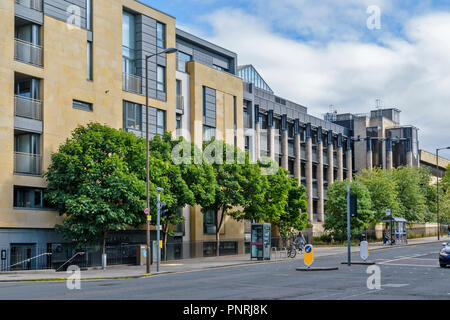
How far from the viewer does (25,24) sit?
37938mm

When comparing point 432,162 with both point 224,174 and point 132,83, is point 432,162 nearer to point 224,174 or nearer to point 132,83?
point 224,174

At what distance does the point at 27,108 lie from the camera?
37.2 meters

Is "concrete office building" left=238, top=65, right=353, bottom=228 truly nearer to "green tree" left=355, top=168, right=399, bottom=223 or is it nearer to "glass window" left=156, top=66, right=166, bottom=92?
"green tree" left=355, top=168, right=399, bottom=223

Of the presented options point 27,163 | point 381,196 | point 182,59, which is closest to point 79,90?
→ point 27,163

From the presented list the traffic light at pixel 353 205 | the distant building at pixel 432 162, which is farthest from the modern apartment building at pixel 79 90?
the distant building at pixel 432 162

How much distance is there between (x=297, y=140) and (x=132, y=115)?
36614 mm

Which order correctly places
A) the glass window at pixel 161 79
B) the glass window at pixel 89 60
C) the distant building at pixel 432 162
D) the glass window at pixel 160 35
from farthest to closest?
the distant building at pixel 432 162 → the glass window at pixel 160 35 → the glass window at pixel 161 79 → the glass window at pixel 89 60

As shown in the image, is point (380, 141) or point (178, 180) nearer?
point (178, 180)

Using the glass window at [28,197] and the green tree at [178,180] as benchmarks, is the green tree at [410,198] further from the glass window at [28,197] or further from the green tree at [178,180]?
the glass window at [28,197]

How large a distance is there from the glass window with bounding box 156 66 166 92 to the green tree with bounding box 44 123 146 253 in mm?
11824

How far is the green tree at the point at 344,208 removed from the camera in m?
61.1

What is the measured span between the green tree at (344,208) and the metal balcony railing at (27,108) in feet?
109

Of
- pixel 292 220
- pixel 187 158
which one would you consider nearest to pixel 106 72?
pixel 187 158
